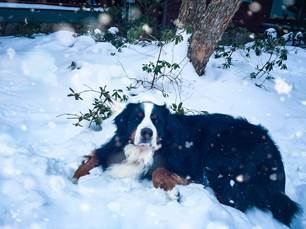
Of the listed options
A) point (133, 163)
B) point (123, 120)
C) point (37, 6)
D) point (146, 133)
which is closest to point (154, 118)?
point (146, 133)

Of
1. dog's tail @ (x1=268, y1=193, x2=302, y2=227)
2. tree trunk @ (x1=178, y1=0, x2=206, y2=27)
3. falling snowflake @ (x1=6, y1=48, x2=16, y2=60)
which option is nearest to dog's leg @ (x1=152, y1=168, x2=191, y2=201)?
dog's tail @ (x1=268, y1=193, x2=302, y2=227)

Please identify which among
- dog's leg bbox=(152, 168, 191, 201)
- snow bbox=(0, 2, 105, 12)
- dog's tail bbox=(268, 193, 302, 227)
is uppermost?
dog's leg bbox=(152, 168, 191, 201)

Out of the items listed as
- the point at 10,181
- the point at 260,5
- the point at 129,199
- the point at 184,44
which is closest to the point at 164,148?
the point at 129,199

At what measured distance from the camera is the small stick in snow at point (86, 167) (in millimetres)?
3467

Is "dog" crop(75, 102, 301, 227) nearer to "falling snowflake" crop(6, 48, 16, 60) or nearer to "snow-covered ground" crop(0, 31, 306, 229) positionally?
"snow-covered ground" crop(0, 31, 306, 229)

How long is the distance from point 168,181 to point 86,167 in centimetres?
83

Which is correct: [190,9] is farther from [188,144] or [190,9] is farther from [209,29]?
[188,144]

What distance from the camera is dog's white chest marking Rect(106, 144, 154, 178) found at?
3.68 meters

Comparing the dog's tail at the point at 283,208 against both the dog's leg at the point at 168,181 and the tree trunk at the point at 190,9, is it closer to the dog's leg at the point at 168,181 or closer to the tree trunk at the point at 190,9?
the dog's leg at the point at 168,181

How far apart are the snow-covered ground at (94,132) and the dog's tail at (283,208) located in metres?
0.09

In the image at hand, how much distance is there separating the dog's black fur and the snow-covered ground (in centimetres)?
21

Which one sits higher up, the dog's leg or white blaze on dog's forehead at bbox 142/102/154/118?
white blaze on dog's forehead at bbox 142/102/154/118

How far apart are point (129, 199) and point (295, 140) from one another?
304cm

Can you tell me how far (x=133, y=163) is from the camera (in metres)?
3.72
